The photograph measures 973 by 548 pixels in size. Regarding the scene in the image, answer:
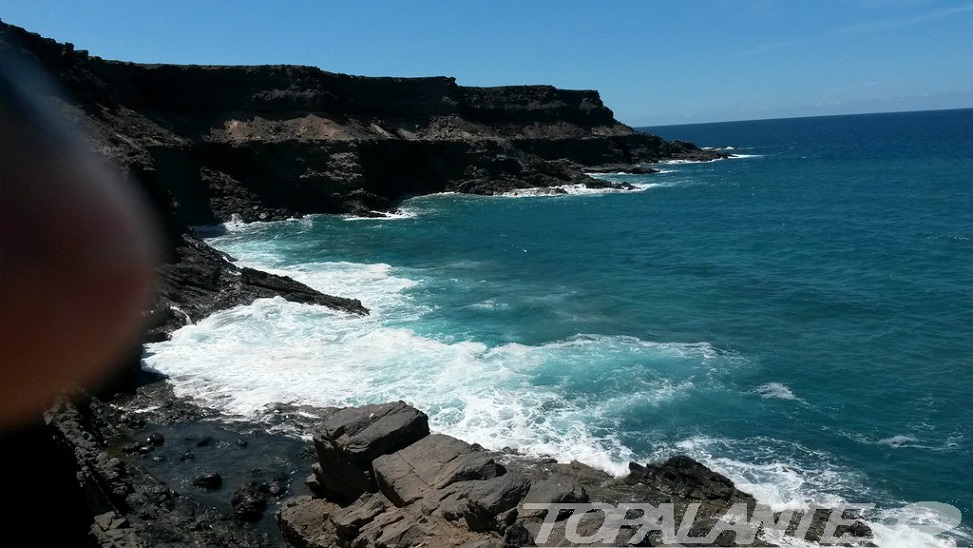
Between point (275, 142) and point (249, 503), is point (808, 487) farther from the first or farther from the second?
point (275, 142)

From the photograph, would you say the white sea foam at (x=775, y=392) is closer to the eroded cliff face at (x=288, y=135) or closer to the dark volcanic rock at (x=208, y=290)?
the dark volcanic rock at (x=208, y=290)

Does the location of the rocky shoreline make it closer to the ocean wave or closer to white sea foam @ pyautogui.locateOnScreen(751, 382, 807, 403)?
the ocean wave

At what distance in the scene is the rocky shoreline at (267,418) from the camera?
1164cm

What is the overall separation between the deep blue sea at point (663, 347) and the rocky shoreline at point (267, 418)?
1748mm

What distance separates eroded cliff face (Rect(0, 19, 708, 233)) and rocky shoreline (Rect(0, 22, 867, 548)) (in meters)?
0.22

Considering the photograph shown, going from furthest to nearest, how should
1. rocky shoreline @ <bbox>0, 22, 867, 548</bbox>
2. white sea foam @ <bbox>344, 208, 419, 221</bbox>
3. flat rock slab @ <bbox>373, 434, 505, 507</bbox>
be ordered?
white sea foam @ <bbox>344, 208, 419, 221</bbox>
flat rock slab @ <bbox>373, 434, 505, 507</bbox>
rocky shoreline @ <bbox>0, 22, 867, 548</bbox>

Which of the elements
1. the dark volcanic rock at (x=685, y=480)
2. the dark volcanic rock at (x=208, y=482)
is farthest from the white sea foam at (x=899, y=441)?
the dark volcanic rock at (x=208, y=482)

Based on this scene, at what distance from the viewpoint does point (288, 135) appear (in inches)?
2628

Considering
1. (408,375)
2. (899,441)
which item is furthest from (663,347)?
(408,375)

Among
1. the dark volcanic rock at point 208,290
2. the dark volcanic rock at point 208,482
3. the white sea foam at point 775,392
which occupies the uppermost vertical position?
the dark volcanic rock at point 208,290

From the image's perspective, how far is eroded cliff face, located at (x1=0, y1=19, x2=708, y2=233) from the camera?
50.8m

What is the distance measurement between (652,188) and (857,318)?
52.5 m

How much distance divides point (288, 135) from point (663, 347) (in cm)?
5215

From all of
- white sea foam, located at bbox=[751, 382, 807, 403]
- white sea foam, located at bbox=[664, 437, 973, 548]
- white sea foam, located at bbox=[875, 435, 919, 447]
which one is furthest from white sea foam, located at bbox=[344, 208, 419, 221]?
white sea foam, located at bbox=[875, 435, 919, 447]
